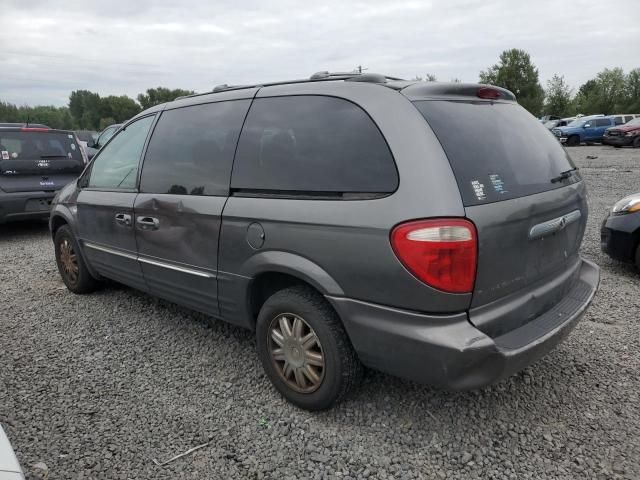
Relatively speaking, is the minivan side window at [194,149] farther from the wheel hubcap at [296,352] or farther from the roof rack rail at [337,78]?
the wheel hubcap at [296,352]

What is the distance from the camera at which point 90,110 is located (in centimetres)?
10756

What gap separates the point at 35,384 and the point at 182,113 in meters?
2.03

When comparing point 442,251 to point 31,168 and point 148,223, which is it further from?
point 31,168

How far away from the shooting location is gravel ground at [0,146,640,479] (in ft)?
7.50

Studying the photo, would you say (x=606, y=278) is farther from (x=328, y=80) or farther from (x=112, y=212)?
(x=112, y=212)

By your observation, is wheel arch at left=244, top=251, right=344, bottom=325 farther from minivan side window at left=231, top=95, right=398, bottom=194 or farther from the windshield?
the windshield

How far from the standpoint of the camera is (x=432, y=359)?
6.91ft

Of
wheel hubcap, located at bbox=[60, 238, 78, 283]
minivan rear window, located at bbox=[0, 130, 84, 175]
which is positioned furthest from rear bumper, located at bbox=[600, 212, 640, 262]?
minivan rear window, located at bbox=[0, 130, 84, 175]

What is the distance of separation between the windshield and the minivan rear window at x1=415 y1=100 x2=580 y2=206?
278 inches

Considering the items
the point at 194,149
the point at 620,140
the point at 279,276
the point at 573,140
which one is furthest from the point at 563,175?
the point at 573,140

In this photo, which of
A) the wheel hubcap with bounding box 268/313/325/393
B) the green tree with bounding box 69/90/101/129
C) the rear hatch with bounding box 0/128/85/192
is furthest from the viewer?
the green tree with bounding box 69/90/101/129

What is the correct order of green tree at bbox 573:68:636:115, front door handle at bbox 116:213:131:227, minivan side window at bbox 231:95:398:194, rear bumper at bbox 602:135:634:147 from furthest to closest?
1. green tree at bbox 573:68:636:115
2. rear bumper at bbox 602:135:634:147
3. front door handle at bbox 116:213:131:227
4. minivan side window at bbox 231:95:398:194

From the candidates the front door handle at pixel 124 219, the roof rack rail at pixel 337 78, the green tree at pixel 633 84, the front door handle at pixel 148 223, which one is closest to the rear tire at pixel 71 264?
the front door handle at pixel 124 219

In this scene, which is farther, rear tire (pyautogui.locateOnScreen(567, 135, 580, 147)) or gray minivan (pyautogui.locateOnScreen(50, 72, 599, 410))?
rear tire (pyautogui.locateOnScreen(567, 135, 580, 147))
